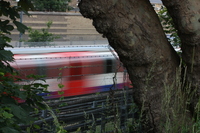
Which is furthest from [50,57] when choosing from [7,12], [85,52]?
[7,12]

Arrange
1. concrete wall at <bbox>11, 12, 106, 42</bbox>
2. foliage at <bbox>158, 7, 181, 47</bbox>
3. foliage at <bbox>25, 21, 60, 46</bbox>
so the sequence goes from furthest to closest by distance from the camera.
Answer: concrete wall at <bbox>11, 12, 106, 42</bbox>
foliage at <bbox>25, 21, 60, 46</bbox>
foliage at <bbox>158, 7, 181, 47</bbox>

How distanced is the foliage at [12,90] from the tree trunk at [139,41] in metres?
0.69

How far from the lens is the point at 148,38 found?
12.0ft

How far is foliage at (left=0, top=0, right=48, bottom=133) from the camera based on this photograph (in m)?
2.73

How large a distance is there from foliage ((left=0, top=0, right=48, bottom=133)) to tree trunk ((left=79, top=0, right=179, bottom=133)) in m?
0.69

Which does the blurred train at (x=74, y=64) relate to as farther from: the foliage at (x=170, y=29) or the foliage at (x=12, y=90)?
the foliage at (x=12, y=90)

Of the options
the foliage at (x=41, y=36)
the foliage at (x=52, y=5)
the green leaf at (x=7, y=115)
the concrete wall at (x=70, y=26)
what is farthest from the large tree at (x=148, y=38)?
the foliage at (x=52, y=5)

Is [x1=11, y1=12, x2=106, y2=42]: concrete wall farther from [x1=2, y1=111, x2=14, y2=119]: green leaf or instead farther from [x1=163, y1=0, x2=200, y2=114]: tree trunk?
[x1=2, y1=111, x2=14, y2=119]: green leaf

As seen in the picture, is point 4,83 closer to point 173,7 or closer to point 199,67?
point 173,7

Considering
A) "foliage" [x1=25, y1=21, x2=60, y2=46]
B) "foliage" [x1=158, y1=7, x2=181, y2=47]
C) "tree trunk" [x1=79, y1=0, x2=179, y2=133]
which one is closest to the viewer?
"tree trunk" [x1=79, y1=0, x2=179, y2=133]

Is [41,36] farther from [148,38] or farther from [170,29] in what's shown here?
[148,38]

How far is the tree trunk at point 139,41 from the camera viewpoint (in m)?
3.39

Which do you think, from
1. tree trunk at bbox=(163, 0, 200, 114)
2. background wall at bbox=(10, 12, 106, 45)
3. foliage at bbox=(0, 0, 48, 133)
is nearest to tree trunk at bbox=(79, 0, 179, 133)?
tree trunk at bbox=(163, 0, 200, 114)

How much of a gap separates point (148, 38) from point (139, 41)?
0.13 meters
